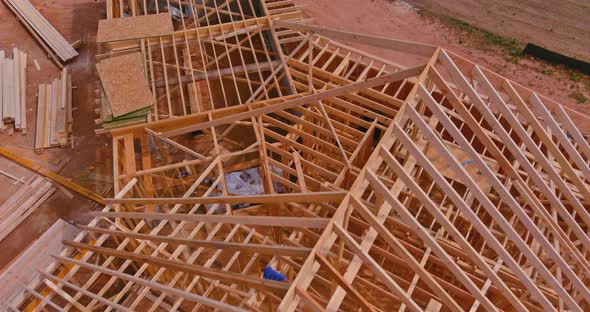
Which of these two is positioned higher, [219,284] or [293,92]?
[293,92]

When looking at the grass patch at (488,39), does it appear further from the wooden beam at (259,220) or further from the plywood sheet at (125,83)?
the wooden beam at (259,220)

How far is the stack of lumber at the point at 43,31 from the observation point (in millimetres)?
14000

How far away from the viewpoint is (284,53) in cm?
1228

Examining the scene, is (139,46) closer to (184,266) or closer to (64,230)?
(64,230)

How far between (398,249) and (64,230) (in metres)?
7.82

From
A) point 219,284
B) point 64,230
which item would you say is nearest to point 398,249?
point 219,284

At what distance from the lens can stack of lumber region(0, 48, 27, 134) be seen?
12.2 m

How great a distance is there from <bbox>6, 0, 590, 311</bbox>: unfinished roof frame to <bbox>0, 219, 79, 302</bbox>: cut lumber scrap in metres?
0.53

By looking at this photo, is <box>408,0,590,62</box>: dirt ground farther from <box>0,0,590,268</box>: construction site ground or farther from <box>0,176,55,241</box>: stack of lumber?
<box>0,176,55,241</box>: stack of lumber

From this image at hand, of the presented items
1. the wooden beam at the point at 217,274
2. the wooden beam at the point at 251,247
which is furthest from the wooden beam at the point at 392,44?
the wooden beam at the point at 217,274

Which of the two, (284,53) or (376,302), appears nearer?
(376,302)

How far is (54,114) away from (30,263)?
565 cm

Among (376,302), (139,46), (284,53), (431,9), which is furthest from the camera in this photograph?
(431,9)

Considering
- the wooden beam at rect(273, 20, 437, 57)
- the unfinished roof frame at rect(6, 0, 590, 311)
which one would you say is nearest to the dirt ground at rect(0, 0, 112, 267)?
the unfinished roof frame at rect(6, 0, 590, 311)
